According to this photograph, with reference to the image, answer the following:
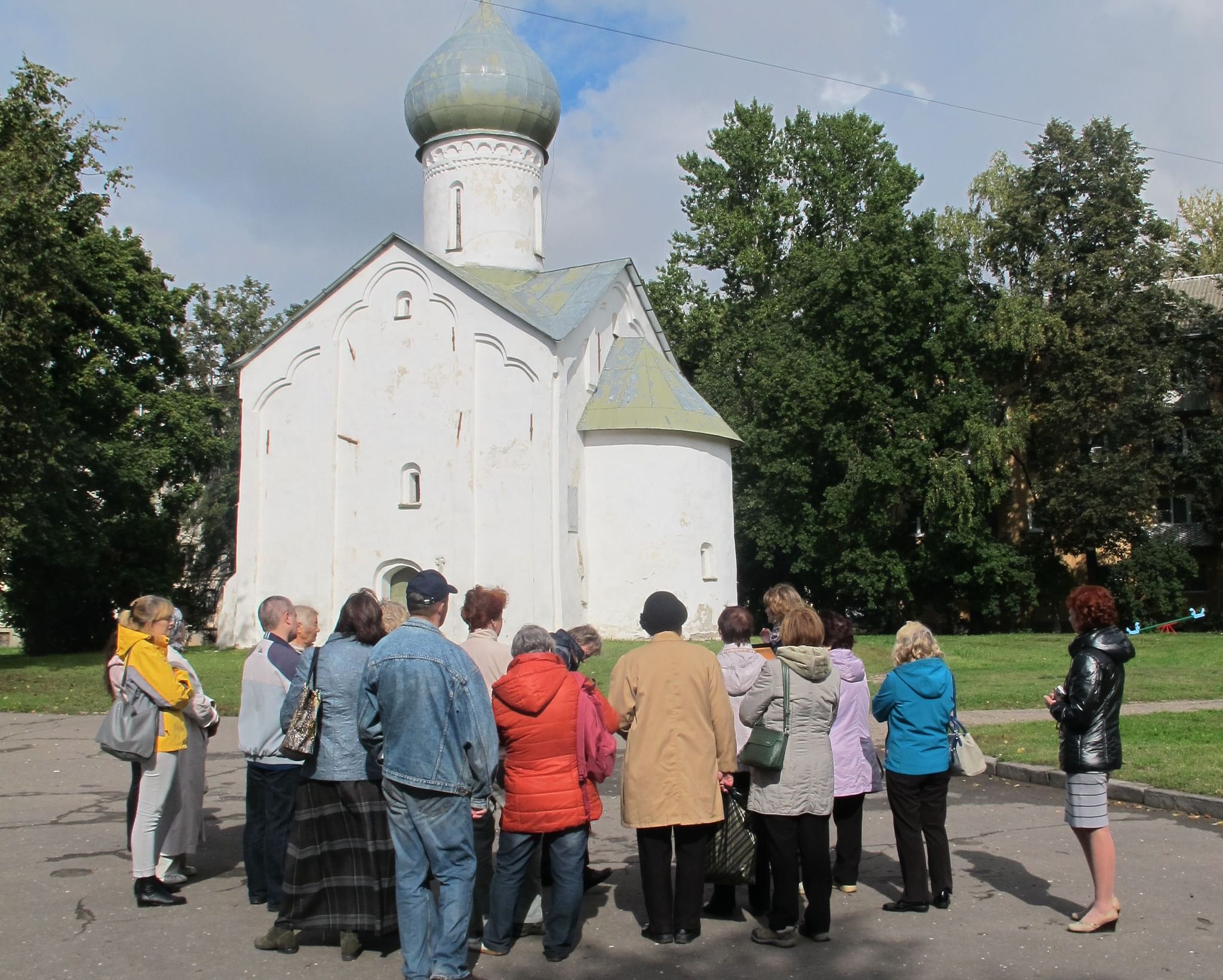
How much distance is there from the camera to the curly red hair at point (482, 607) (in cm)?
579

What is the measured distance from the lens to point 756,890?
5871mm

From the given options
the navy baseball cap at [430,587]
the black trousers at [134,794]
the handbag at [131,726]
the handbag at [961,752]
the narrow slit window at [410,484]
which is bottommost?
the black trousers at [134,794]

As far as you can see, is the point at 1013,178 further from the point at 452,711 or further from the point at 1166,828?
the point at 452,711

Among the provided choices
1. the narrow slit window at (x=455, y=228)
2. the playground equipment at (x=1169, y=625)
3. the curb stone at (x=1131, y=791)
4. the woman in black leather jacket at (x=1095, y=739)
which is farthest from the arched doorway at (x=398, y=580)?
the woman in black leather jacket at (x=1095, y=739)

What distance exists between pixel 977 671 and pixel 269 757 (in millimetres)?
15058

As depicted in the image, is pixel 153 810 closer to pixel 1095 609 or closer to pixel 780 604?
pixel 780 604

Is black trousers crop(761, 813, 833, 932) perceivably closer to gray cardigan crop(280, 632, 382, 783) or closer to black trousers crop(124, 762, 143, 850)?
gray cardigan crop(280, 632, 382, 783)

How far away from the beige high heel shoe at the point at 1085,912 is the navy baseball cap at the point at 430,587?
11.4ft

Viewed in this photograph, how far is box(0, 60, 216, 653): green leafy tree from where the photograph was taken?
19797mm

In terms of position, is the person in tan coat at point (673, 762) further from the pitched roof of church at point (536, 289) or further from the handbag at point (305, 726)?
the pitched roof of church at point (536, 289)

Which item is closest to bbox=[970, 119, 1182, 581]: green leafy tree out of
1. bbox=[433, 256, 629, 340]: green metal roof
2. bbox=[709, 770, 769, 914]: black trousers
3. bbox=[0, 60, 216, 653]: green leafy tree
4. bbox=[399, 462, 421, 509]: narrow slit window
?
bbox=[433, 256, 629, 340]: green metal roof

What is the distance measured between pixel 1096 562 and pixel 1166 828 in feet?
94.3

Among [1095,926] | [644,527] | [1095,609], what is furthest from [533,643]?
[644,527]

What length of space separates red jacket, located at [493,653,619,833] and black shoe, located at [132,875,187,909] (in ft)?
6.80
